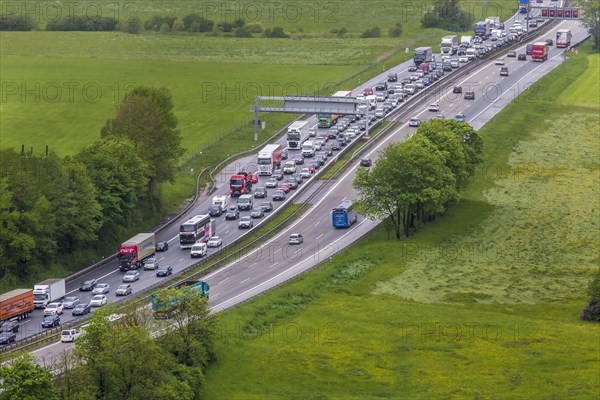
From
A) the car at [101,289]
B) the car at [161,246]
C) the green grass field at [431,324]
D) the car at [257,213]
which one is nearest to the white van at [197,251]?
the car at [161,246]

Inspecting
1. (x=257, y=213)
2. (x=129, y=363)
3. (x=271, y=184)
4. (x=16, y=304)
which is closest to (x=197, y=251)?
(x=257, y=213)

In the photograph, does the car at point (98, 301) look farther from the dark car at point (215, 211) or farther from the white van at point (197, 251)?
the dark car at point (215, 211)

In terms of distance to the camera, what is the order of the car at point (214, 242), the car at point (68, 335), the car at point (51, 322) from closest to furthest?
the car at point (68, 335) < the car at point (51, 322) < the car at point (214, 242)

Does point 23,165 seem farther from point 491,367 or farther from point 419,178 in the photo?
point 491,367

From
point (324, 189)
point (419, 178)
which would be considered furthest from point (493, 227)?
point (324, 189)

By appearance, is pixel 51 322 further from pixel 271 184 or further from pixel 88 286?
pixel 271 184

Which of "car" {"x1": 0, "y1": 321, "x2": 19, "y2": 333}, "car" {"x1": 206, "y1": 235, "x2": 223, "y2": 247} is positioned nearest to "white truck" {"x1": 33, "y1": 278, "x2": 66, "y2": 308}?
"car" {"x1": 0, "y1": 321, "x2": 19, "y2": 333}
